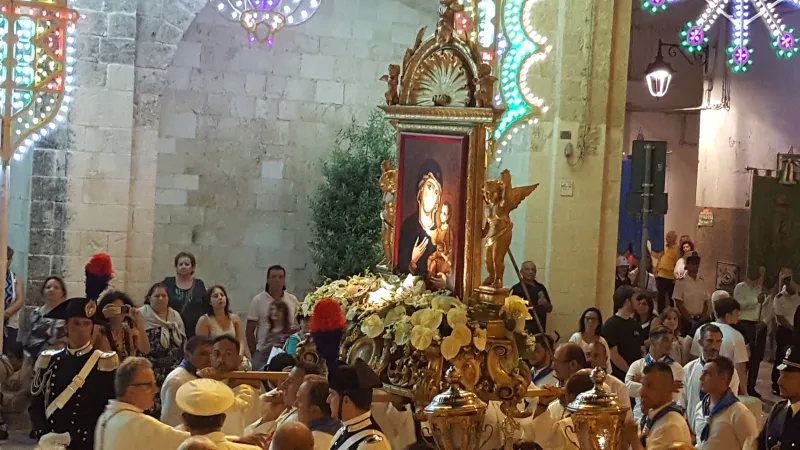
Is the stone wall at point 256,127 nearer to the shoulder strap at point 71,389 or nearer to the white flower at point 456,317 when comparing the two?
the shoulder strap at point 71,389

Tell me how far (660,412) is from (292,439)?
267 cm

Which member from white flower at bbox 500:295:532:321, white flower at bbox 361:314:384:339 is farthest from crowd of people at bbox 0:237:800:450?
white flower at bbox 361:314:384:339

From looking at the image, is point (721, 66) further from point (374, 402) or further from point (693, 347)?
point (374, 402)

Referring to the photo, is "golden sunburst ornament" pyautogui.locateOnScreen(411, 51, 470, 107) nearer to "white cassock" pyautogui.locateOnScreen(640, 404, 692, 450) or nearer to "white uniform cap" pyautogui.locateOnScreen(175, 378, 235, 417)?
"white cassock" pyautogui.locateOnScreen(640, 404, 692, 450)

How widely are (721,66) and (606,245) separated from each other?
918 cm

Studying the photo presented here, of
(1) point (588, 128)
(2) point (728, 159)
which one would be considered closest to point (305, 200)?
(1) point (588, 128)

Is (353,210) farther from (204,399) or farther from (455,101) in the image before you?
(204,399)

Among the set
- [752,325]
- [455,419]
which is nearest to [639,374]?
[455,419]

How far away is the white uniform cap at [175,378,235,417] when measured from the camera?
591cm

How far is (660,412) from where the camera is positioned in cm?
705

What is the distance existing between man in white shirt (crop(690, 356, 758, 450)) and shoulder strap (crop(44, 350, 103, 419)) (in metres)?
3.69

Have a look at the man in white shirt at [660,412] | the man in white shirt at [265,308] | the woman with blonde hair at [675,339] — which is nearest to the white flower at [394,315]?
the man in white shirt at [660,412]

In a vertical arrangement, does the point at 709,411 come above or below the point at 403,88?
below

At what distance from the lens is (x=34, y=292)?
12.6 meters
